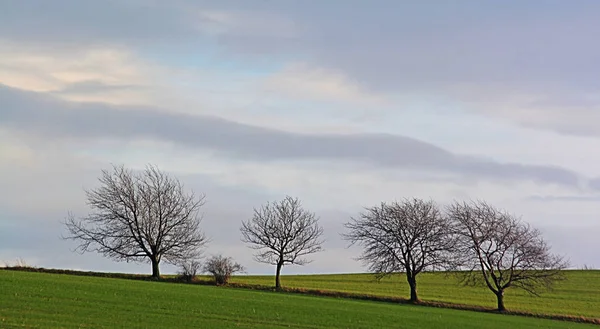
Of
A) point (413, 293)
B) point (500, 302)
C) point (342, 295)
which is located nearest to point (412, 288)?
point (413, 293)

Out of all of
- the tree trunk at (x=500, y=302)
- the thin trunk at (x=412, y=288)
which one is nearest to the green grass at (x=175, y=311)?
the tree trunk at (x=500, y=302)

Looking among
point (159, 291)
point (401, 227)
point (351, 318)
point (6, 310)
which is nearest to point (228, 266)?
point (401, 227)

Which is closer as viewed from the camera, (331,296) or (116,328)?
(116,328)

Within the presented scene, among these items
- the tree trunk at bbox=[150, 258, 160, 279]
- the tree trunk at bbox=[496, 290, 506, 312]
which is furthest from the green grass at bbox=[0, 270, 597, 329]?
the tree trunk at bbox=[150, 258, 160, 279]

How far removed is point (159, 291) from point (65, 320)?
17.2 metres

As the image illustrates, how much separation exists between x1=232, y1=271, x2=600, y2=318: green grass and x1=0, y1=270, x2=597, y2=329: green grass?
53.0ft

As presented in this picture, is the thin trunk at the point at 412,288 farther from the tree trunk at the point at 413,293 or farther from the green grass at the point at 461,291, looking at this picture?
the green grass at the point at 461,291

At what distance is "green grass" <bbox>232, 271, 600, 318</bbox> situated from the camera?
2850 inches

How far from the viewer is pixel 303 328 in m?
38.4

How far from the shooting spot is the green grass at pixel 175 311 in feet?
107

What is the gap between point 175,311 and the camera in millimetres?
38625

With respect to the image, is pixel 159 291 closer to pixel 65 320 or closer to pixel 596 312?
pixel 65 320

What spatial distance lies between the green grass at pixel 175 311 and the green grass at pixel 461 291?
16161mm

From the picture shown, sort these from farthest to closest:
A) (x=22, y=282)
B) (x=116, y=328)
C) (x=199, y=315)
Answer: (x=22, y=282), (x=199, y=315), (x=116, y=328)
